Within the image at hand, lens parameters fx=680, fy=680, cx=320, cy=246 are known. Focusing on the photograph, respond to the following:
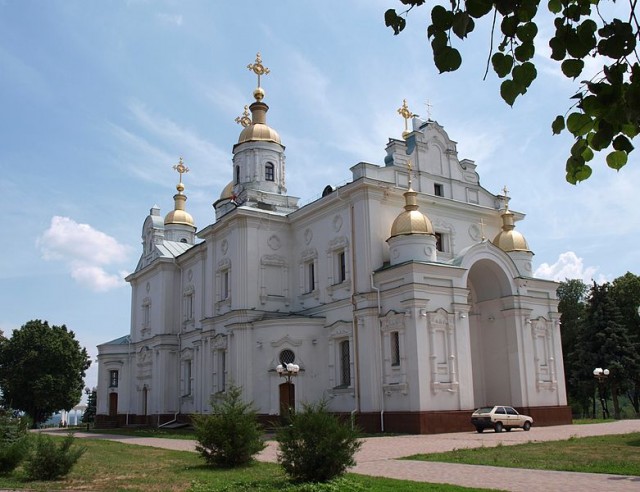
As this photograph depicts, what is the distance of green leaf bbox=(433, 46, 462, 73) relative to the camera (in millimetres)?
4090

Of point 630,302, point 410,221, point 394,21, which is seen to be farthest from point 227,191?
point 394,21

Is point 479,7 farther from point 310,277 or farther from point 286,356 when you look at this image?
point 310,277

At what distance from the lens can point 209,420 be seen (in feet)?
52.8

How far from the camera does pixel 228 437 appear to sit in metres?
16.1

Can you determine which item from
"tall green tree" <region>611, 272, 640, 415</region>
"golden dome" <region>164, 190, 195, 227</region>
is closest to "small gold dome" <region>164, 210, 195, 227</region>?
"golden dome" <region>164, 190, 195, 227</region>

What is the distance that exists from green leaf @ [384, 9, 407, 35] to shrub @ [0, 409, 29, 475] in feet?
46.6

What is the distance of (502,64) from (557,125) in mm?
528

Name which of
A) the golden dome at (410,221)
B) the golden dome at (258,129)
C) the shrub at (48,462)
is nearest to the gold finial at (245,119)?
the golden dome at (258,129)

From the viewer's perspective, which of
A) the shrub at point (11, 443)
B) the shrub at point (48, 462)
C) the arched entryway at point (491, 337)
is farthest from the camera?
the arched entryway at point (491, 337)

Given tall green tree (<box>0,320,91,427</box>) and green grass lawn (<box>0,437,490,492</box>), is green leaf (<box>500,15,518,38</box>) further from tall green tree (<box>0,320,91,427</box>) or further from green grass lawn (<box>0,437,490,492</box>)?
tall green tree (<box>0,320,91,427</box>)

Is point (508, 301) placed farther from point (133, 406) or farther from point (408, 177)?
point (133, 406)

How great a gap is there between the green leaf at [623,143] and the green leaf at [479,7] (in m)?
1.14

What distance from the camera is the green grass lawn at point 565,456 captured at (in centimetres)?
1394

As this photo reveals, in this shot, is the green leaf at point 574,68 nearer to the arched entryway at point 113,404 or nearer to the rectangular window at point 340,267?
the rectangular window at point 340,267
